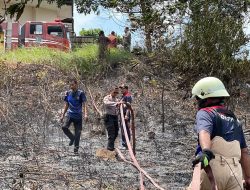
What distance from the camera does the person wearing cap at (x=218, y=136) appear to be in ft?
12.9

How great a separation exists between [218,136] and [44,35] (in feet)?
70.3

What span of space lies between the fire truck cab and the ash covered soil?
17.1ft

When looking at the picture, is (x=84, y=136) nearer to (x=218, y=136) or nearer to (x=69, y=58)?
(x=69, y=58)

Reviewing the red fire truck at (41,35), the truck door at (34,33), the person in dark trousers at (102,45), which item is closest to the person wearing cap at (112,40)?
the red fire truck at (41,35)

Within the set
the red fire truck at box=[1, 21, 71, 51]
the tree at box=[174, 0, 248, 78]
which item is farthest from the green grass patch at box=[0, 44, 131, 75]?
the tree at box=[174, 0, 248, 78]

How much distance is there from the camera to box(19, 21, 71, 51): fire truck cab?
80.3 ft

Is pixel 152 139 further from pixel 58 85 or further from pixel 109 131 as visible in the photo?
pixel 58 85

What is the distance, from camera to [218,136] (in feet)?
13.1

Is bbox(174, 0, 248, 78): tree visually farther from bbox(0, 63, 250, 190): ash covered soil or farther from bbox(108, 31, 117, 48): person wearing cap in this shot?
bbox(108, 31, 117, 48): person wearing cap

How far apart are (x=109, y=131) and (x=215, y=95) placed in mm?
6801

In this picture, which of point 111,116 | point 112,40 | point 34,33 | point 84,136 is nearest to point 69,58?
point 112,40

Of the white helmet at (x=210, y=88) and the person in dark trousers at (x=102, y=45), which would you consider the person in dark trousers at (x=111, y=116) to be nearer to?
the white helmet at (x=210, y=88)

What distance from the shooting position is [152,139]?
1282 cm

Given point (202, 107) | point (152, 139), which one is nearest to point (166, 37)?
point (152, 139)
